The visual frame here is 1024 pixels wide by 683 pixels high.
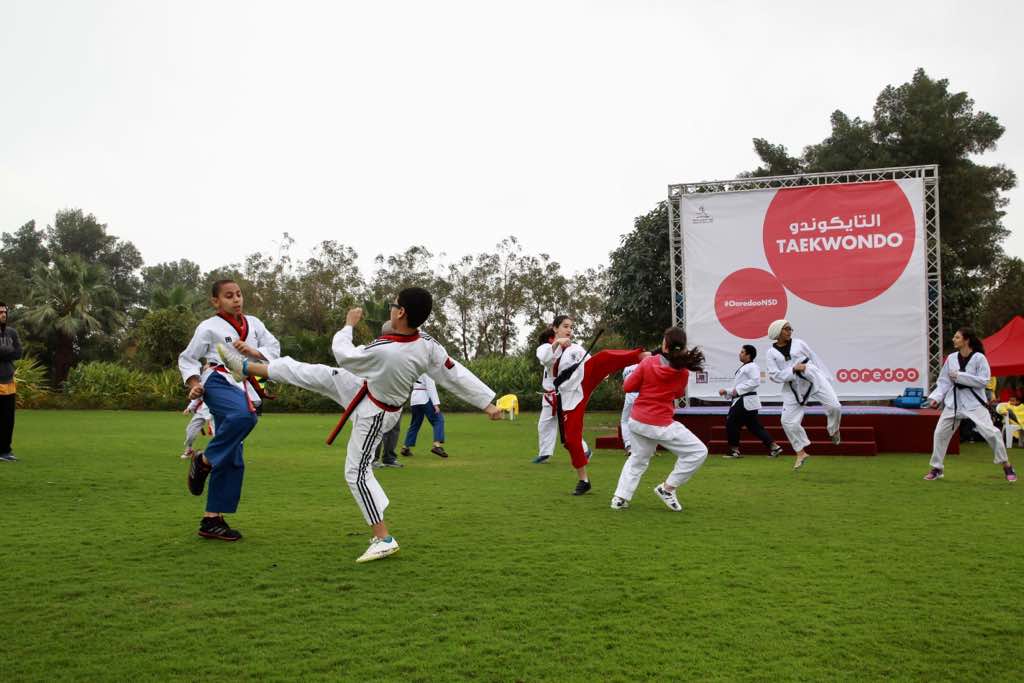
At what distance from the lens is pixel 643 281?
21938 mm

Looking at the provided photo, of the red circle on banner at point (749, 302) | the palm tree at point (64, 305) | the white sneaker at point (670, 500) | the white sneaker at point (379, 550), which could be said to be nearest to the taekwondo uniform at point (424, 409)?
the white sneaker at point (670, 500)

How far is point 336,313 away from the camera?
140 ft

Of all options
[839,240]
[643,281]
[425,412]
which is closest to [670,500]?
[425,412]

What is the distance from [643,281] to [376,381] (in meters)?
16.9

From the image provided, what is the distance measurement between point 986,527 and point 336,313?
38.0m

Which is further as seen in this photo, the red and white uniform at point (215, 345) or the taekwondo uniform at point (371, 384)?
the red and white uniform at point (215, 345)

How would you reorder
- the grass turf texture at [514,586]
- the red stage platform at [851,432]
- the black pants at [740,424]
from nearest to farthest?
the grass turf texture at [514,586] < the black pants at [740,424] < the red stage platform at [851,432]

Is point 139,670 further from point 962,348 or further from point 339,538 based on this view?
point 962,348

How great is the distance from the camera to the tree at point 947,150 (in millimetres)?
32594

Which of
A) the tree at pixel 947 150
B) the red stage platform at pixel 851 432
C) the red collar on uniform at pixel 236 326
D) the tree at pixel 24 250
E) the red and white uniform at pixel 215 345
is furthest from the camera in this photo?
the tree at pixel 24 250

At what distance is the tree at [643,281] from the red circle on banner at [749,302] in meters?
3.84

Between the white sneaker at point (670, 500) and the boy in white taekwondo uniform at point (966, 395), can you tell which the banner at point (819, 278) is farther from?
the white sneaker at point (670, 500)

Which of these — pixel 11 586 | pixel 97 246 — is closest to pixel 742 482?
pixel 11 586

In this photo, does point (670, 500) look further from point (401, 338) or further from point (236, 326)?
point (236, 326)
